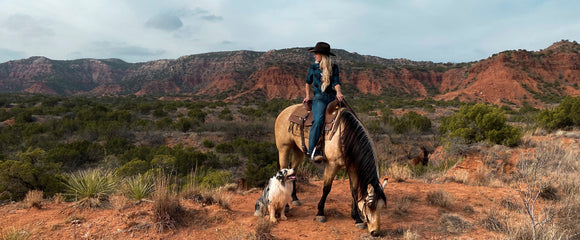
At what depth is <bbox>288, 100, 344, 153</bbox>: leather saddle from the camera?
183 inches

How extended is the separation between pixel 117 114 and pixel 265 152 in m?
18.0

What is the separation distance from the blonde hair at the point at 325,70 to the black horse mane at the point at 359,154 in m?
0.67

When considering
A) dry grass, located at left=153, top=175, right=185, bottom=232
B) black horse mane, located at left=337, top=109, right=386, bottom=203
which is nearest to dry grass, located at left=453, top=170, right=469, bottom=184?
black horse mane, located at left=337, top=109, right=386, bottom=203

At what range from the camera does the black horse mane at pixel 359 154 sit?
→ 13.5 feet

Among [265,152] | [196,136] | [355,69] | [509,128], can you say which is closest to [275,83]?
[355,69]

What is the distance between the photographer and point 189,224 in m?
4.46

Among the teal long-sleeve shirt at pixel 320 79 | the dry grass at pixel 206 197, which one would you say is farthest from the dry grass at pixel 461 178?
the dry grass at pixel 206 197

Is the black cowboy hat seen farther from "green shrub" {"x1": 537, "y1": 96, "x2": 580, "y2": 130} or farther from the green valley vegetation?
"green shrub" {"x1": 537, "y1": 96, "x2": 580, "y2": 130}

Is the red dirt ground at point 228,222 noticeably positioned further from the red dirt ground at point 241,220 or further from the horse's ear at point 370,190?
the horse's ear at point 370,190

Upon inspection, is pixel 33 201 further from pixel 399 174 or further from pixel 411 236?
pixel 399 174

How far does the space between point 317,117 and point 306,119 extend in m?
0.36

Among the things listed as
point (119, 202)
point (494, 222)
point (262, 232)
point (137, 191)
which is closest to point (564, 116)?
point (494, 222)

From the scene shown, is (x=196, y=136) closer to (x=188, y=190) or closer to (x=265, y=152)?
(x=265, y=152)

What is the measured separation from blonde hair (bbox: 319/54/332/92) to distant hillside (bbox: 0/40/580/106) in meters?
54.2
